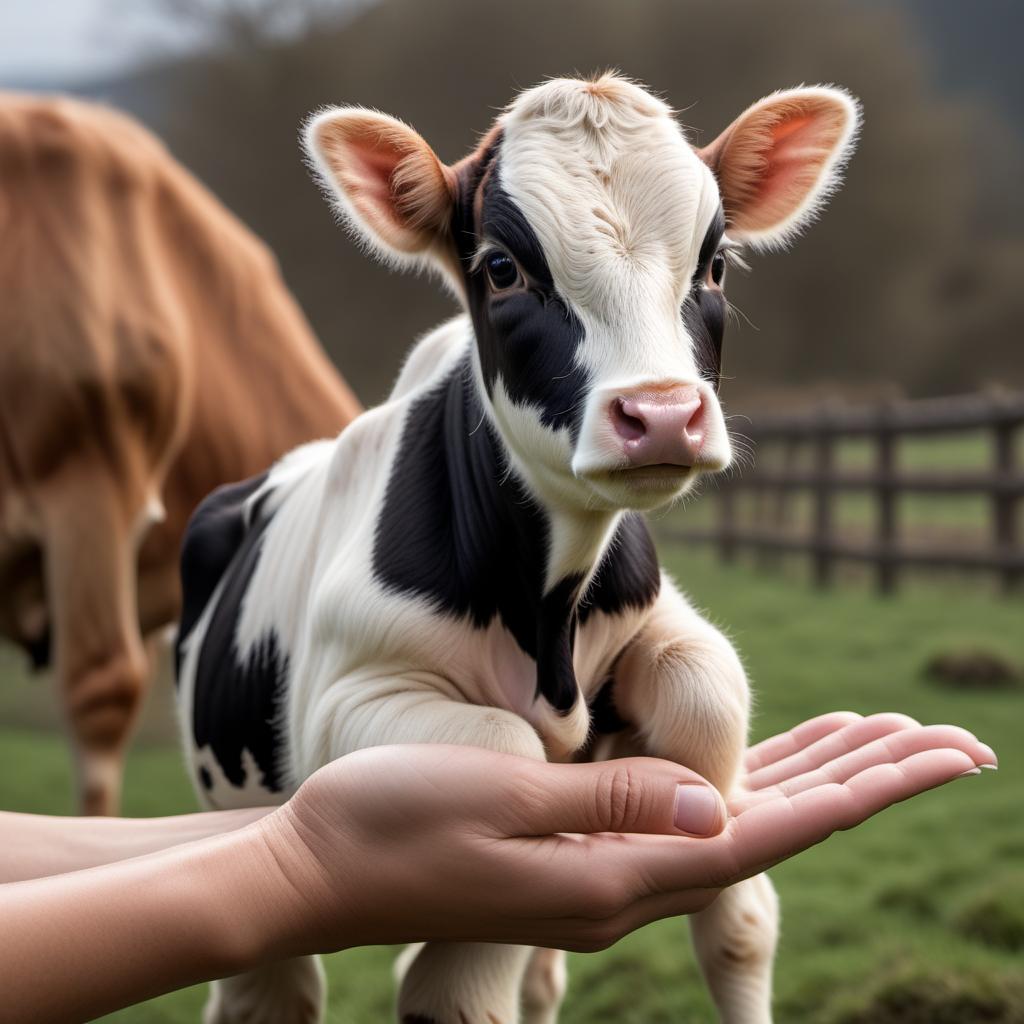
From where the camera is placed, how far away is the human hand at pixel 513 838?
1.01 meters

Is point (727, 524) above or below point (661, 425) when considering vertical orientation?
below

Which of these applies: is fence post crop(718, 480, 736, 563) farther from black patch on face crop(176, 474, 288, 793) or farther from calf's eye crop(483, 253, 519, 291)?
calf's eye crop(483, 253, 519, 291)

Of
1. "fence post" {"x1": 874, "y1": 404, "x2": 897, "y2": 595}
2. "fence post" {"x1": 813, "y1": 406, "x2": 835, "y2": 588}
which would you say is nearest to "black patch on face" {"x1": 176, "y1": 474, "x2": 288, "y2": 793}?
"fence post" {"x1": 874, "y1": 404, "x2": 897, "y2": 595}

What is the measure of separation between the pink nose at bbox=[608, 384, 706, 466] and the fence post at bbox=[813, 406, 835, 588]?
6.42 metres

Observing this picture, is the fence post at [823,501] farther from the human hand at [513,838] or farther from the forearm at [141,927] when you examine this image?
the forearm at [141,927]

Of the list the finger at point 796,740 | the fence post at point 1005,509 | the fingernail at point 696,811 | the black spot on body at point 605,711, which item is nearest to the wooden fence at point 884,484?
the fence post at point 1005,509

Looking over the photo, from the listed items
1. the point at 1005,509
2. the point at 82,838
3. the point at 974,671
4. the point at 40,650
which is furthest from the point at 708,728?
the point at 1005,509

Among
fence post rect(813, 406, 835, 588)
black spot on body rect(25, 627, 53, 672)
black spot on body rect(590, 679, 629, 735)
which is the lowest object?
fence post rect(813, 406, 835, 588)

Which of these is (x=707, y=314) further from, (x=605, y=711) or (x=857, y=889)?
(x=857, y=889)

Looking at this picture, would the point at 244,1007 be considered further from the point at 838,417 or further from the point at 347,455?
the point at 838,417

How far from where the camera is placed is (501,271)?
1080 millimetres

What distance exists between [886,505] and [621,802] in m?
6.18

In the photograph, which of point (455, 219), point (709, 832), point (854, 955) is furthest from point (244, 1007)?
point (854, 955)

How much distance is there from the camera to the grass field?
1.93 metres
